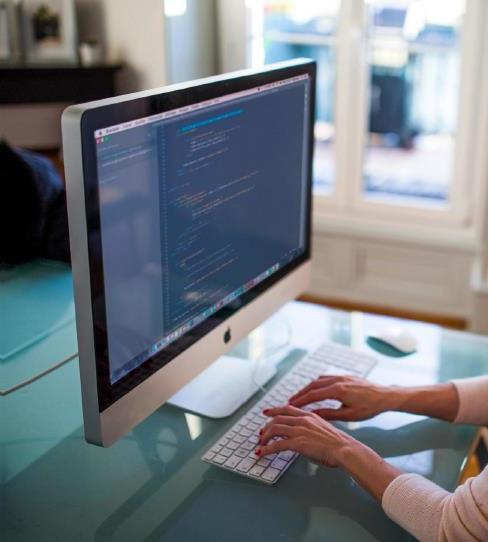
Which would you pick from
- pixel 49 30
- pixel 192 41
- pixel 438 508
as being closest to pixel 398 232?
pixel 192 41

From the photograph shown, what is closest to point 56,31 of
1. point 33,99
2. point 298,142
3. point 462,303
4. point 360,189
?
point 33,99

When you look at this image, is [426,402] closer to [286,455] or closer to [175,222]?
[286,455]

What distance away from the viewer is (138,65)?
3611 mm

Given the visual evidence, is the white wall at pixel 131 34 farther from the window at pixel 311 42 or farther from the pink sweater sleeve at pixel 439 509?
the pink sweater sleeve at pixel 439 509

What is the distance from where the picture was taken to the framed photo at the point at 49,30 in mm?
3482

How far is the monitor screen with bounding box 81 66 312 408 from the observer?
102 cm

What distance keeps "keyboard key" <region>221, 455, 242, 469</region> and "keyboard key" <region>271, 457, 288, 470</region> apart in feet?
0.17

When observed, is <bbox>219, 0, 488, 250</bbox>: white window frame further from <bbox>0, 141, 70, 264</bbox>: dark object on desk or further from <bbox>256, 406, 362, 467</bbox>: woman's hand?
<bbox>256, 406, 362, 467</bbox>: woman's hand

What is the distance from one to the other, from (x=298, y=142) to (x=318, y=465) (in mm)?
593

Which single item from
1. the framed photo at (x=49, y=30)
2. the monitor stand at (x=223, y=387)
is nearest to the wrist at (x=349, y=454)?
the monitor stand at (x=223, y=387)

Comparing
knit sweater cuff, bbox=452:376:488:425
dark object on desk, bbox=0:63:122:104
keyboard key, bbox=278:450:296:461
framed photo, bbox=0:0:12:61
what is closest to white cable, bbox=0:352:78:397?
keyboard key, bbox=278:450:296:461

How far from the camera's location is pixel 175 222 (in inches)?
44.7

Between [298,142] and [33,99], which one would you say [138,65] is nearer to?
[33,99]

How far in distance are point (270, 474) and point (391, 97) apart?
106 inches
